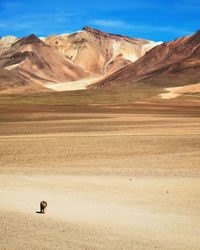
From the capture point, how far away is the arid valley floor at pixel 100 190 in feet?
44.2

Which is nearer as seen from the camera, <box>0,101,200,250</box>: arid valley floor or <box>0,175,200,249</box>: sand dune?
<box>0,101,200,250</box>: arid valley floor

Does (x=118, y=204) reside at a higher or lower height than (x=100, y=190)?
lower

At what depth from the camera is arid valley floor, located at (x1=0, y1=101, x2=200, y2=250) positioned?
13477 millimetres

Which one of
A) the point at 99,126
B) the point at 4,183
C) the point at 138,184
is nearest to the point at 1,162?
the point at 4,183

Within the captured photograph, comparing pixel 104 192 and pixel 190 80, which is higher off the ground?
pixel 190 80

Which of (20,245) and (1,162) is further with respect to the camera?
(1,162)

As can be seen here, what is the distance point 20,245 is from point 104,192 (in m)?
7.40

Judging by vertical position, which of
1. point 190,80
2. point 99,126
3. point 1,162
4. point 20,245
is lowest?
point 20,245

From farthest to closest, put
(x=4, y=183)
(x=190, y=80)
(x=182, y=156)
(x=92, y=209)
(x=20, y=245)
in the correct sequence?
(x=190, y=80)
(x=182, y=156)
(x=4, y=183)
(x=92, y=209)
(x=20, y=245)

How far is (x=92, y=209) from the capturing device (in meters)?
16.5

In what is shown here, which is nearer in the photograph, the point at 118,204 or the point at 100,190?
the point at 118,204

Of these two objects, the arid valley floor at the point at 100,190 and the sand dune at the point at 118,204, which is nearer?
the arid valley floor at the point at 100,190

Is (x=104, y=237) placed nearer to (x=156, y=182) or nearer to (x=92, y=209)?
(x=92, y=209)

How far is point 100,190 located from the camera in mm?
20219
